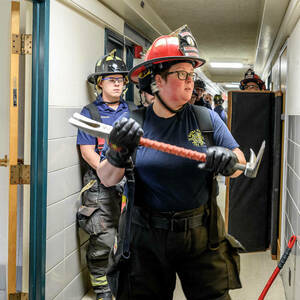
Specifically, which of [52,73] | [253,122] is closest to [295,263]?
[253,122]

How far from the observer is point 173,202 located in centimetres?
169

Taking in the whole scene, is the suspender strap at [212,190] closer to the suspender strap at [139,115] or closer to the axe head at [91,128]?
the suspender strap at [139,115]

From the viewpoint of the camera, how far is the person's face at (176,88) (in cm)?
172

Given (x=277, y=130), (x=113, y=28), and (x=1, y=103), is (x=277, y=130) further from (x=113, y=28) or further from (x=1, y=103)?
(x=1, y=103)

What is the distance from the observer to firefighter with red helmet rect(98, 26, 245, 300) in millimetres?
1685

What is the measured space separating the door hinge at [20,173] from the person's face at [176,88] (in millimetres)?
1131

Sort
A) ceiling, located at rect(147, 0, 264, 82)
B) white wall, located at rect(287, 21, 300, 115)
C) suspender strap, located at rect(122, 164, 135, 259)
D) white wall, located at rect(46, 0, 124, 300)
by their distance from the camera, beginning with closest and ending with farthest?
suspender strap, located at rect(122, 164, 135, 259)
white wall, located at rect(46, 0, 124, 300)
white wall, located at rect(287, 21, 300, 115)
ceiling, located at rect(147, 0, 264, 82)

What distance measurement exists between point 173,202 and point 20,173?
117cm

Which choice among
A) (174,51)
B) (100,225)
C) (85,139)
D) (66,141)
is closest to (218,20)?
(85,139)

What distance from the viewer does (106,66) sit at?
10.4ft

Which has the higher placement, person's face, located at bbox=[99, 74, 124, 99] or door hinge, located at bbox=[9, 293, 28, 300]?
person's face, located at bbox=[99, 74, 124, 99]

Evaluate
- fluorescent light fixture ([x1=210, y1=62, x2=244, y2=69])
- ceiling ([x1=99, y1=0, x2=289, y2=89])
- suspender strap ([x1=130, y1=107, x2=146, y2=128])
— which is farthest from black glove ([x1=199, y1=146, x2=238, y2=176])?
fluorescent light fixture ([x1=210, y1=62, x2=244, y2=69])

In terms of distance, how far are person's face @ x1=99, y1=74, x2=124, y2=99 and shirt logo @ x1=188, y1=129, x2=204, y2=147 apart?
1.51m

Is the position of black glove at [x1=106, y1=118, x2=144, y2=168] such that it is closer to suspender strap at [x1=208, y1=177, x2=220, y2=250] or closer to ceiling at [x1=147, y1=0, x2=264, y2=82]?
suspender strap at [x1=208, y1=177, x2=220, y2=250]
